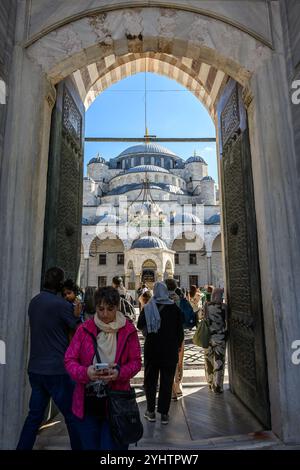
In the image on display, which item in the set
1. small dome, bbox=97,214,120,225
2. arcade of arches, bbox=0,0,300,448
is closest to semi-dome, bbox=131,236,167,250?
small dome, bbox=97,214,120,225

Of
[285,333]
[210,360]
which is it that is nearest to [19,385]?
[285,333]

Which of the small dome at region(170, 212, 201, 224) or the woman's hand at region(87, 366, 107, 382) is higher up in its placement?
the small dome at region(170, 212, 201, 224)

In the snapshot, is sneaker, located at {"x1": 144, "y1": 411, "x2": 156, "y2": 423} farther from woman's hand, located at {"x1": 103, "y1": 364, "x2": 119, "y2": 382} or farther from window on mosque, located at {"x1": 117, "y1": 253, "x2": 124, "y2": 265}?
window on mosque, located at {"x1": 117, "y1": 253, "x2": 124, "y2": 265}

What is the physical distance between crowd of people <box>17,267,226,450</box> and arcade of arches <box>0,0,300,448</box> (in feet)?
1.16

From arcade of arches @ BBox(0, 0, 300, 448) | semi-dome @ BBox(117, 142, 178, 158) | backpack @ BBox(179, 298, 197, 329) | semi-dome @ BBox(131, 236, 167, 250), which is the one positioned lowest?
backpack @ BBox(179, 298, 197, 329)

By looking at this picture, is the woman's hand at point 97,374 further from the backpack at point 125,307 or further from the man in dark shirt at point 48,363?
the backpack at point 125,307

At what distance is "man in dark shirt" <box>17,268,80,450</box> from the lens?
72.8 inches

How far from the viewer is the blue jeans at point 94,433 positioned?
1470mm

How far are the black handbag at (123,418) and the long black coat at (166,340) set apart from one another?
1.33m

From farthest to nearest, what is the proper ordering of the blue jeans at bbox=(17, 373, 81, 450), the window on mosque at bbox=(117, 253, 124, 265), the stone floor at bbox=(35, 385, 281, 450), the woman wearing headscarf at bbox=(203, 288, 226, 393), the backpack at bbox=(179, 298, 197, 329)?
the window on mosque at bbox=(117, 253, 124, 265), the backpack at bbox=(179, 298, 197, 329), the woman wearing headscarf at bbox=(203, 288, 226, 393), the stone floor at bbox=(35, 385, 281, 450), the blue jeans at bbox=(17, 373, 81, 450)

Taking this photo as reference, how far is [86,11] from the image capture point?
2541 mm
